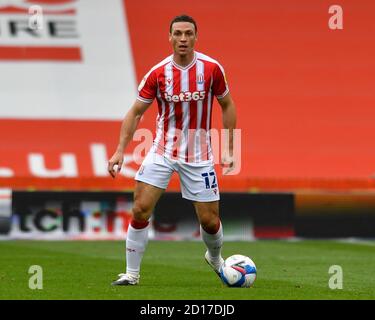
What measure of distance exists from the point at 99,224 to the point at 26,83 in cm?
532

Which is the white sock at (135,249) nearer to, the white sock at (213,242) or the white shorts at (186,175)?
the white shorts at (186,175)

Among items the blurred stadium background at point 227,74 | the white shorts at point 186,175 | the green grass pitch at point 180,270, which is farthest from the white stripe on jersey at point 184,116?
the blurred stadium background at point 227,74

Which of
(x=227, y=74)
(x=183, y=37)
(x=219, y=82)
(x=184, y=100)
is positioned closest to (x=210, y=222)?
(x=184, y=100)

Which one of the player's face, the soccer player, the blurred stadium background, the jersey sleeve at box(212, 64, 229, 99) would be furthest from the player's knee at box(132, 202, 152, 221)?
the blurred stadium background

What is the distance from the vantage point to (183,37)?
9273 mm

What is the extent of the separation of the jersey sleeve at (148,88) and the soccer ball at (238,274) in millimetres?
1616

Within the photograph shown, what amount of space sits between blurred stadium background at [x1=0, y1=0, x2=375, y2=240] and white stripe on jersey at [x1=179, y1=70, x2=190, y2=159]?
11.4 m

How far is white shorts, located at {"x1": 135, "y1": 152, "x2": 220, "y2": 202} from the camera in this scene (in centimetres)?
942

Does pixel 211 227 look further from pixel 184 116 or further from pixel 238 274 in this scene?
pixel 184 116

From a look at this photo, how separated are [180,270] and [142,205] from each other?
2449 mm

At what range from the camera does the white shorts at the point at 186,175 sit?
9422mm

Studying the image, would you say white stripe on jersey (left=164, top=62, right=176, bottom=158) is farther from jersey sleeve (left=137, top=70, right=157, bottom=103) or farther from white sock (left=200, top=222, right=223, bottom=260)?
white sock (left=200, top=222, right=223, bottom=260)

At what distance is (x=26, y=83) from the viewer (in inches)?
872
